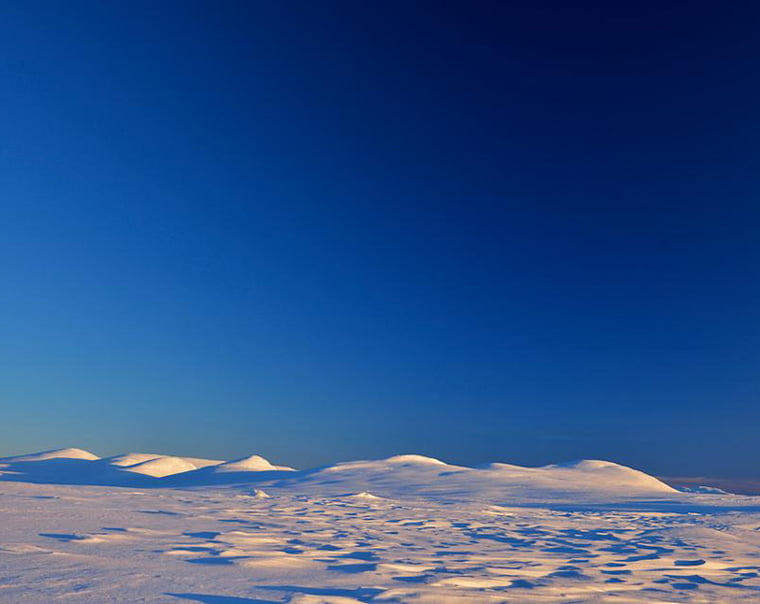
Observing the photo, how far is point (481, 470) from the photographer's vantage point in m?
47.7

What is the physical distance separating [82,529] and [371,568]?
25.3 feet

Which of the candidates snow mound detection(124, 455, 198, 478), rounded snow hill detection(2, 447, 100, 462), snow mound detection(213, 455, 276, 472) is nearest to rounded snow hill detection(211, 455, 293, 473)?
snow mound detection(213, 455, 276, 472)

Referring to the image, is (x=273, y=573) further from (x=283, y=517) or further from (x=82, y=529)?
(x=283, y=517)

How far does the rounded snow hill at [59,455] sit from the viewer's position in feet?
271

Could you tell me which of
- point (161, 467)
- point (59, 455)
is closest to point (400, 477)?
point (161, 467)

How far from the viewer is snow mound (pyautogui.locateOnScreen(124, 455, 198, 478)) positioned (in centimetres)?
6944

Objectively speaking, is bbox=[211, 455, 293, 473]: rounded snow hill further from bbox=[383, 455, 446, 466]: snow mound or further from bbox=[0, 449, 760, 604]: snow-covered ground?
bbox=[0, 449, 760, 604]: snow-covered ground

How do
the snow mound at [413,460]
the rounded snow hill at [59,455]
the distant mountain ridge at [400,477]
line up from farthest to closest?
the rounded snow hill at [59,455] < the snow mound at [413,460] < the distant mountain ridge at [400,477]

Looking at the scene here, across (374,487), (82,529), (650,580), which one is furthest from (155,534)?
(374,487)

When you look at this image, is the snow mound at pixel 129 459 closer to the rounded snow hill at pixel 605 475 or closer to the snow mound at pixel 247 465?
the snow mound at pixel 247 465

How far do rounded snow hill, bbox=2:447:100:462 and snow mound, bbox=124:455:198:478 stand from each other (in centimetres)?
1303

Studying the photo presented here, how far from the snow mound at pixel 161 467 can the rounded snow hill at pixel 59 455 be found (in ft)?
42.7

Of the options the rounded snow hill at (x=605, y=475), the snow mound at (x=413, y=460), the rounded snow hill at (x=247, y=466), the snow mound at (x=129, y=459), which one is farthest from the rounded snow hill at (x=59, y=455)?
the rounded snow hill at (x=605, y=475)

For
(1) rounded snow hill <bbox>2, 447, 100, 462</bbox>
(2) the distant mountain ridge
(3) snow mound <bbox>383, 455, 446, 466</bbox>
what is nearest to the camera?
(2) the distant mountain ridge
